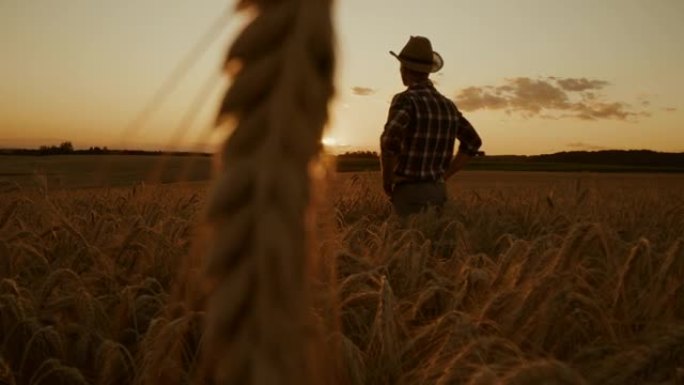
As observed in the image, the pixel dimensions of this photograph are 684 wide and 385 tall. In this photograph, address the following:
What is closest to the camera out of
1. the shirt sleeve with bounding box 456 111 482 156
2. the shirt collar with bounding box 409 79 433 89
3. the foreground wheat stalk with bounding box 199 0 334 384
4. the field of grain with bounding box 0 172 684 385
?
the foreground wheat stalk with bounding box 199 0 334 384

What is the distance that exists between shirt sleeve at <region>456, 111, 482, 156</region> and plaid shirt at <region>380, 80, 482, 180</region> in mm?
230

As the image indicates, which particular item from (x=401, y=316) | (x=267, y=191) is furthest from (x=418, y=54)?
(x=267, y=191)

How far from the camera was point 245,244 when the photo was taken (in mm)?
397

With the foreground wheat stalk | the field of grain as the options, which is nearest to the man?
the field of grain

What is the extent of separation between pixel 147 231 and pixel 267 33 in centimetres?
211

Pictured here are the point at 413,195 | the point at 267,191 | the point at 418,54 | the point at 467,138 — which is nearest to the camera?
the point at 267,191

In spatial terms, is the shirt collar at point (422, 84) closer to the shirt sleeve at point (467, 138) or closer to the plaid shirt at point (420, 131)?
the plaid shirt at point (420, 131)

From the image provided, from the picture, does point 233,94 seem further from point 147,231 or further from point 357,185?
point 357,185

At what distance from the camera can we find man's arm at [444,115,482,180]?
5.48 m

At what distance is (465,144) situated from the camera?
5.53 metres

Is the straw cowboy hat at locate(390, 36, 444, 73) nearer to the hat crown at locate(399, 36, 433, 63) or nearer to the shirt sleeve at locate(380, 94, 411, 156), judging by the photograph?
the hat crown at locate(399, 36, 433, 63)

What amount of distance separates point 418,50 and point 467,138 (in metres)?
0.99

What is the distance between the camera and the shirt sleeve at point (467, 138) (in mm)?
5477

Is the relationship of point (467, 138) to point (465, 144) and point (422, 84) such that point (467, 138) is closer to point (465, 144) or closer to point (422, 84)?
point (465, 144)
